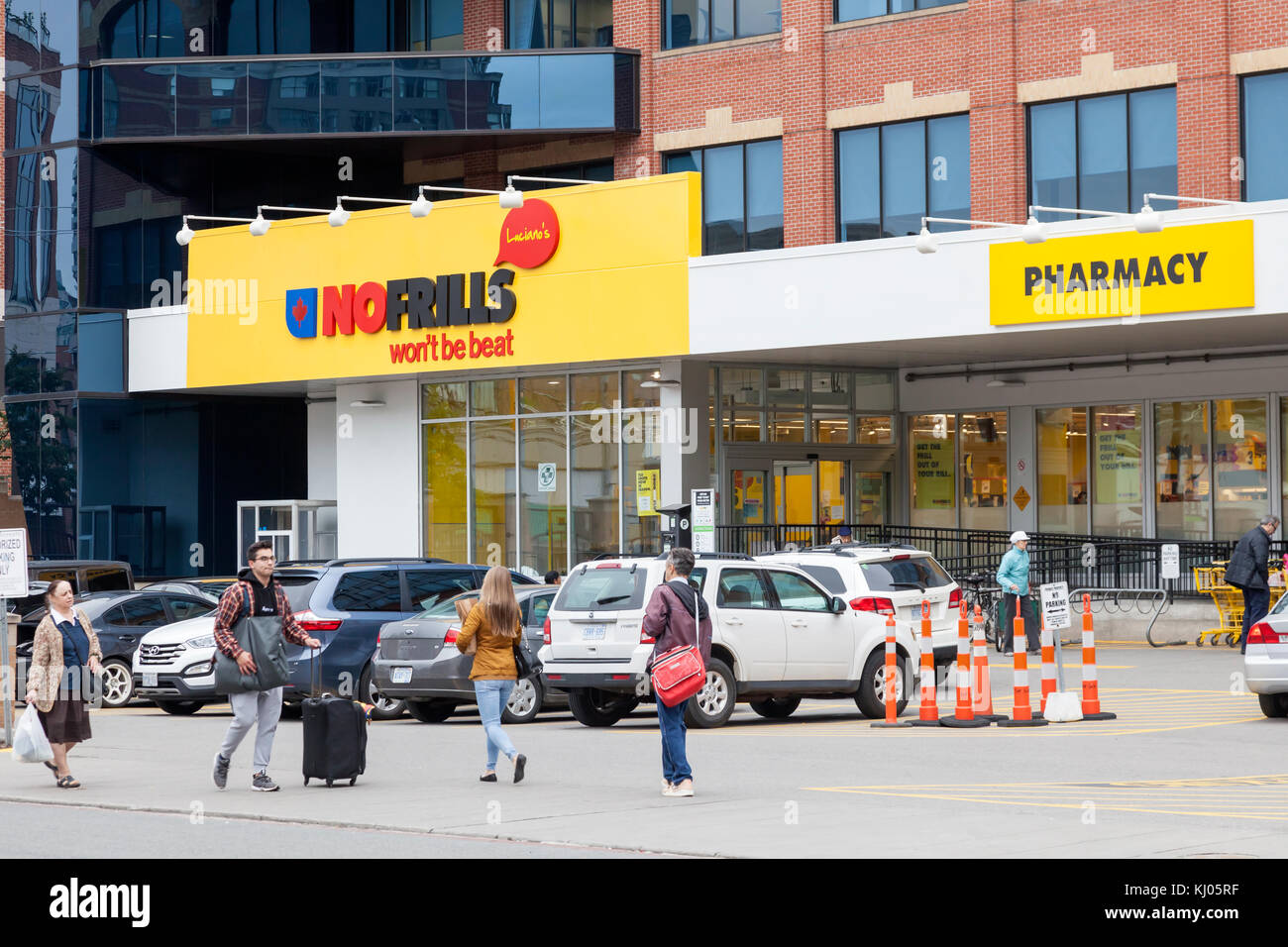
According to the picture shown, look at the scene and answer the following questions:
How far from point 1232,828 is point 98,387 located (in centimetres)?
3115

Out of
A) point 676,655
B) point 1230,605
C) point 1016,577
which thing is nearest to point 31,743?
point 676,655

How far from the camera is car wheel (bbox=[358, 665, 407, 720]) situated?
20.2m

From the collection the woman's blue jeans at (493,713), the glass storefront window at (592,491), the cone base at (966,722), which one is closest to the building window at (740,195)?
the glass storefront window at (592,491)

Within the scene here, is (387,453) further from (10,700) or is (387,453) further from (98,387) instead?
(10,700)

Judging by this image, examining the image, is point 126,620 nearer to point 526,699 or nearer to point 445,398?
point 526,699

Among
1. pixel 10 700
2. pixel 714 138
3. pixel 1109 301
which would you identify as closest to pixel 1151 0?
pixel 1109 301

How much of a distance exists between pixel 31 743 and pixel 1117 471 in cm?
2287

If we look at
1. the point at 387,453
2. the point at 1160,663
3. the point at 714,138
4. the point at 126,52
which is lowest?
the point at 1160,663

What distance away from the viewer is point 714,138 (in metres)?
34.5

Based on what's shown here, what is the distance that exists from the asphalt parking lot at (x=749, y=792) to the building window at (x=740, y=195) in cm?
1561

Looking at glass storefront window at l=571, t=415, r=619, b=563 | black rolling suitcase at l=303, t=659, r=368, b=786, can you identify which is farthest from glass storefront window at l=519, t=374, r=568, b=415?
black rolling suitcase at l=303, t=659, r=368, b=786

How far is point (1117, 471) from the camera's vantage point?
3294 centimetres

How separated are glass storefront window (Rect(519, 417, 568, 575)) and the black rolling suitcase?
20.1 meters

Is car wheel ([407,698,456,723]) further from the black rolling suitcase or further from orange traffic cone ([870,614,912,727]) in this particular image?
the black rolling suitcase
